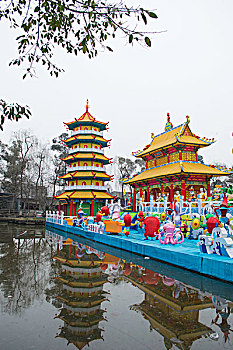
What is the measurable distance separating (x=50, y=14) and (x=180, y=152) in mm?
18527

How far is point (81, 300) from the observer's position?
222 inches

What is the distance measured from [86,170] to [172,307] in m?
27.7

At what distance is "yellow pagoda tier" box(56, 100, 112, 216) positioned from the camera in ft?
103

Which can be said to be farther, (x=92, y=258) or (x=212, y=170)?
(x=212, y=170)

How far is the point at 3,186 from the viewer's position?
160ft

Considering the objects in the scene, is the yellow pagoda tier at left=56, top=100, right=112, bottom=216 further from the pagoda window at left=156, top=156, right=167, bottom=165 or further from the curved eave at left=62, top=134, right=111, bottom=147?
the pagoda window at left=156, top=156, right=167, bottom=165

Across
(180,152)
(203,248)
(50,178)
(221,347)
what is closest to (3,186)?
(50,178)

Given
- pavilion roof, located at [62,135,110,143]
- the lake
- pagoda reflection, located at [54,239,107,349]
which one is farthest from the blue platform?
pavilion roof, located at [62,135,110,143]

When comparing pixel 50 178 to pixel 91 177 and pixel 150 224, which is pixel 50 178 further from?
pixel 150 224

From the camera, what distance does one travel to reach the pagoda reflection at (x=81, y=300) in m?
4.18

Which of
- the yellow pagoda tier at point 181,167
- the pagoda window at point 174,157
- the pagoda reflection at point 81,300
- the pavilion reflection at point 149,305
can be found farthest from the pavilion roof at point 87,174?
the pavilion reflection at point 149,305

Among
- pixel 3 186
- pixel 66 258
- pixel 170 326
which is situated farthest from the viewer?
pixel 3 186

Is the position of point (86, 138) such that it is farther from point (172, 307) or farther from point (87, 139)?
point (172, 307)

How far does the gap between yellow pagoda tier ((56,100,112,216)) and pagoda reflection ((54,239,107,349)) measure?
21.5m
